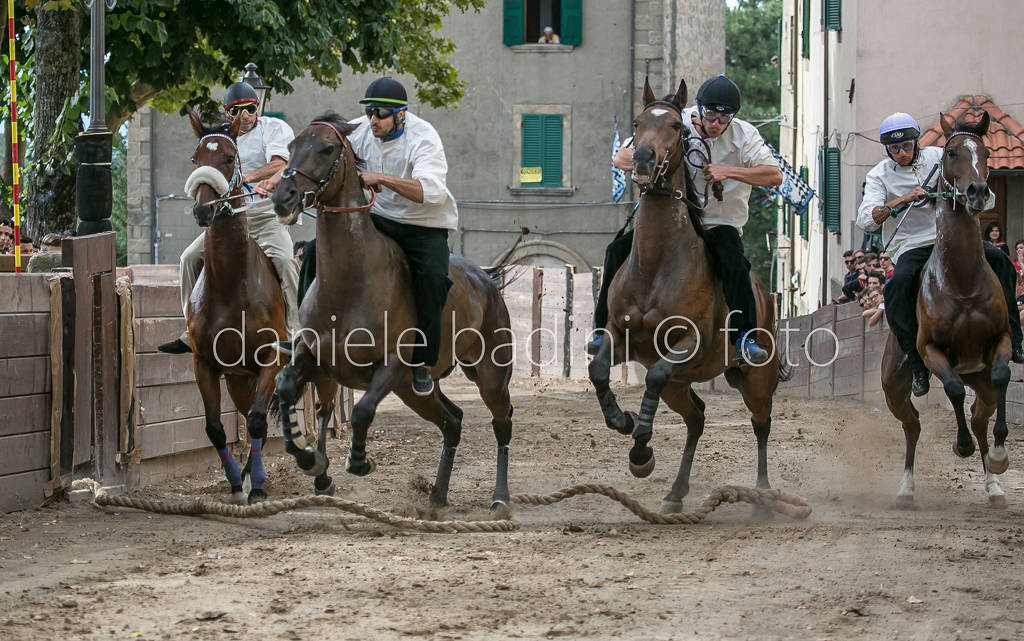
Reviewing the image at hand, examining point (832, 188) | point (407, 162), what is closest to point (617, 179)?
point (832, 188)

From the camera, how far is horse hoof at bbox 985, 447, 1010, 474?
10.3m

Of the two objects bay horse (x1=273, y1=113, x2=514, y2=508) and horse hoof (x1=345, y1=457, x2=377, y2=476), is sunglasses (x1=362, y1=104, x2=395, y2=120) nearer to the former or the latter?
bay horse (x1=273, y1=113, x2=514, y2=508)

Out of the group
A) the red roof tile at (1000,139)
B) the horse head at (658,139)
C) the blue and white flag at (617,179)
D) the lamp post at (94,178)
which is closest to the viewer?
the horse head at (658,139)

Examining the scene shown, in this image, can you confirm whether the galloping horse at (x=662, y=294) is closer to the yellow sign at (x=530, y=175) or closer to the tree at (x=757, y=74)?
the yellow sign at (x=530, y=175)

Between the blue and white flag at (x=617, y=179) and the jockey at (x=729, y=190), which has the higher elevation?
the blue and white flag at (x=617, y=179)

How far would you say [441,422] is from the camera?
10.2m

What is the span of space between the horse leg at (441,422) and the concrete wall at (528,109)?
78.3ft

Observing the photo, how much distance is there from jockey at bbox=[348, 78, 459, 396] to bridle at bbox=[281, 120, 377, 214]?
0.31 metres

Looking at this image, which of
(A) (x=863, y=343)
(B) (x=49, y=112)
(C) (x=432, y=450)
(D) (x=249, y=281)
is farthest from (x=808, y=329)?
(D) (x=249, y=281)

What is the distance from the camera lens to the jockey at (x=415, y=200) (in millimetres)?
9047

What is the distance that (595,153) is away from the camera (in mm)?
34188

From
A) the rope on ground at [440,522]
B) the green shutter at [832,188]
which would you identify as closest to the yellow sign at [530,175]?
the green shutter at [832,188]

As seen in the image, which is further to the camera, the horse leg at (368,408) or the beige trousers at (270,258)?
the beige trousers at (270,258)

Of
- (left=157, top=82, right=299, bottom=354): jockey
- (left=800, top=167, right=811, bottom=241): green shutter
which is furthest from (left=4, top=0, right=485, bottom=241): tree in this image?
(left=800, top=167, right=811, bottom=241): green shutter
